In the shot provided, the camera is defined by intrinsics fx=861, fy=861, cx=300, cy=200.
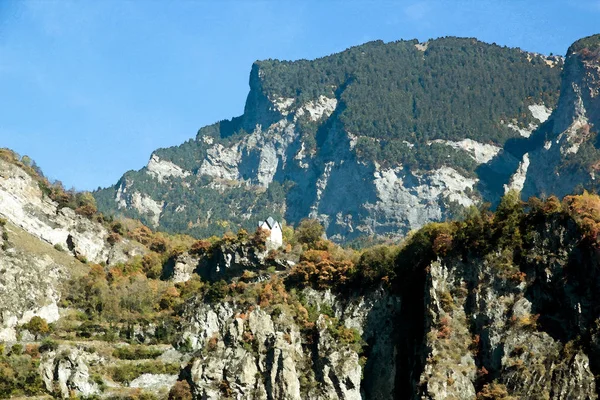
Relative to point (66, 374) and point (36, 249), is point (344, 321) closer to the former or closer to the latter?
point (66, 374)

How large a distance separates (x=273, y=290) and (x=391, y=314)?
13.1m

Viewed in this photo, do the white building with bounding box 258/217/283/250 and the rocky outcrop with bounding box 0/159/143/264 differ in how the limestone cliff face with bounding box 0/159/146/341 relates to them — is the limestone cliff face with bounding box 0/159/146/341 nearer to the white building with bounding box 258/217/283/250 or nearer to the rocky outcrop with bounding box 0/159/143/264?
the rocky outcrop with bounding box 0/159/143/264

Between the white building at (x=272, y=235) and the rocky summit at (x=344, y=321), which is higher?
the white building at (x=272, y=235)

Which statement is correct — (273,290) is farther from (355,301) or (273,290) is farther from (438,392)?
(438,392)

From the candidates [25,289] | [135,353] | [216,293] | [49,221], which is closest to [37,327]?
[25,289]

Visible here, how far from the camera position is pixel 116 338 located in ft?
295

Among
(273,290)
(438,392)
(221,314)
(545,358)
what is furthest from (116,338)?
(545,358)

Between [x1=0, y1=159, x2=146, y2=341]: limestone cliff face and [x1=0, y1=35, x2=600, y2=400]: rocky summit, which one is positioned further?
[x1=0, y1=159, x2=146, y2=341]: limestone cliff face

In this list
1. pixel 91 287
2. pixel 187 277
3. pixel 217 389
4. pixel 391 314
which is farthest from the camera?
pixel 187 277

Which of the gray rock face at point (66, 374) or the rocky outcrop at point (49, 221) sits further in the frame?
the rocky outcrop at point (49, 221)

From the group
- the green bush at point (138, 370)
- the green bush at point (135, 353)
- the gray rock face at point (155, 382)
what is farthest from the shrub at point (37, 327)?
the gray rock face at point (155, 382)

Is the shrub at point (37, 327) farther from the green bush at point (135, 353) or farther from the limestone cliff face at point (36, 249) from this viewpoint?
the green bush at point (135, 353)

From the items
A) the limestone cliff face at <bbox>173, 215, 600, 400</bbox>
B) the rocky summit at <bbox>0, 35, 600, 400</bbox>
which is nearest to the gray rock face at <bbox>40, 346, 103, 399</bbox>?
the rocky summit at <bbox>0, 35, 600, 400</bbox>

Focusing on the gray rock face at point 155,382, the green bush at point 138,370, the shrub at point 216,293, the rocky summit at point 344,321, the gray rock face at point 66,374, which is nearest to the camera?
the rocky summit at point 344,321
